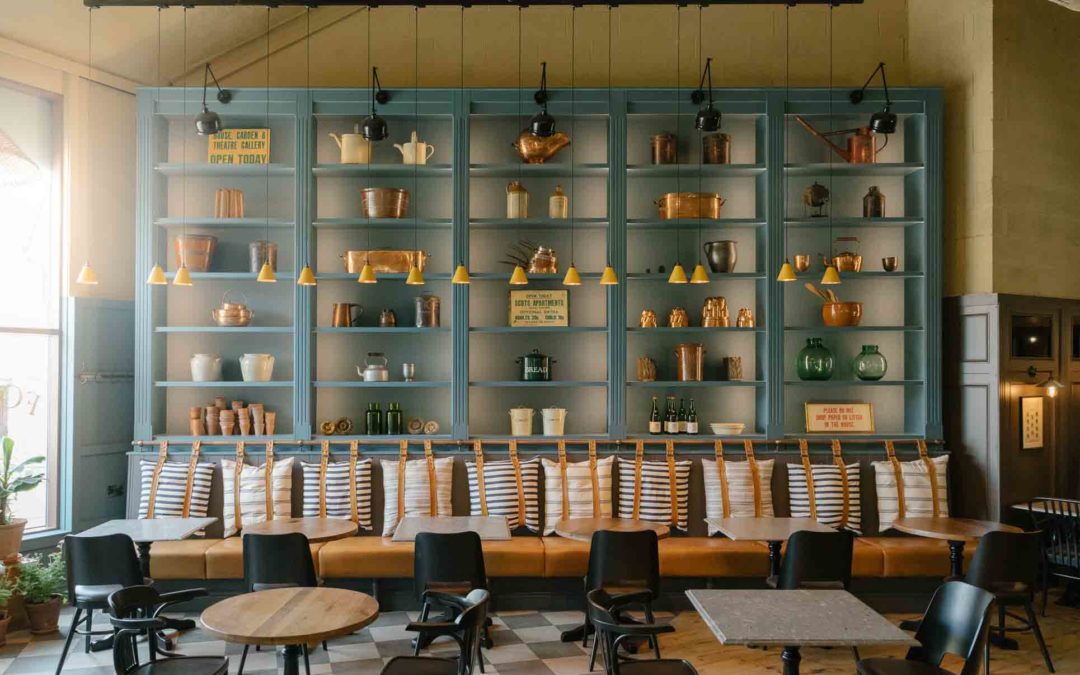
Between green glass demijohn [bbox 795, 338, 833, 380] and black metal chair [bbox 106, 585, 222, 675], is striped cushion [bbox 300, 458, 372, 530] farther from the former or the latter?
green glass demijohn [bbox 795, 338, 833, 380]

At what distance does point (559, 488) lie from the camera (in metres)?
6.22

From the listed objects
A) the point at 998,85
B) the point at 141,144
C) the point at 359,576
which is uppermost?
the point at 998,85

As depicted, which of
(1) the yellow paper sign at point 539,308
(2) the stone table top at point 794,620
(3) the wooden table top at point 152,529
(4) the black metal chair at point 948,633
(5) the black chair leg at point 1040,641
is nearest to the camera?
(2) the stone table top at point 794,620

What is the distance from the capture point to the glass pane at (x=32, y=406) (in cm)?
595

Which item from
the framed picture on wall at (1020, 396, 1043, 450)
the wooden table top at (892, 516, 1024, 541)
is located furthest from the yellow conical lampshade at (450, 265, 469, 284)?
the framed picture on wall at (1020, 396, 1043, 450)

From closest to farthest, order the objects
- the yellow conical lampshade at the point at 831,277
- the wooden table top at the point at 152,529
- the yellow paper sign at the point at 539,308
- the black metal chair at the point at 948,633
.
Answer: the black metal chair at the point at 948,633
the wooden table top at the point at 152,529
the yellow conical lampshade at the point at 831,277
the yellow paper sign at the point at 539,308

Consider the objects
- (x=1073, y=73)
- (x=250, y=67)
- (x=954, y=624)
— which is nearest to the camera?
(x=954, y=624)

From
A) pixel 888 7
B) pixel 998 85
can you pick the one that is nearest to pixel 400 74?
pixel 888 7

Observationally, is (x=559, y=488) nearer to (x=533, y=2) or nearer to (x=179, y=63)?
(x=533, y=2)

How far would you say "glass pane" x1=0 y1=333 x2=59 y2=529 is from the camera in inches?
234

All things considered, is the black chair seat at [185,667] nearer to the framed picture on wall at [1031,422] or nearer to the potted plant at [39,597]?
the potted plant at [39,597]

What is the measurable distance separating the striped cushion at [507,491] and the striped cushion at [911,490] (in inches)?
99.2

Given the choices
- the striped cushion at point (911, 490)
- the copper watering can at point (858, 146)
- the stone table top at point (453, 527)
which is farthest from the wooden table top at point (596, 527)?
the copper watering can at point (858, 146)

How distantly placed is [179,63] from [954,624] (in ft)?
21.9
